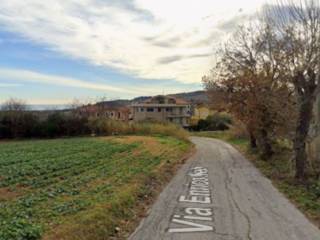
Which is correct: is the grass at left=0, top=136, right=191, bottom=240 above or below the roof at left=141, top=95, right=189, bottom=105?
below

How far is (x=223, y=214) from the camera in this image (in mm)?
10547

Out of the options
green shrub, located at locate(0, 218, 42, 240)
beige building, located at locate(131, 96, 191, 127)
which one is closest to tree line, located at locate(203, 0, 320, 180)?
green shrub, located at locate(0, 218, 42, 240)

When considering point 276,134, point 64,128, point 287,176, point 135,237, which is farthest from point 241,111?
point 64,128

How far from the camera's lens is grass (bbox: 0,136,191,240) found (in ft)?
27.0

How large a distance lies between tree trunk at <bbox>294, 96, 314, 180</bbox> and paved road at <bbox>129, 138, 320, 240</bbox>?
139 cm

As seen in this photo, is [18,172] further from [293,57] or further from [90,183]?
[293,57]

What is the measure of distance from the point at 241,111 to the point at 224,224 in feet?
63.0

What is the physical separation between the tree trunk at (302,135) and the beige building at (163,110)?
2776 inches

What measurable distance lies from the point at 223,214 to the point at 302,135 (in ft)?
24.8

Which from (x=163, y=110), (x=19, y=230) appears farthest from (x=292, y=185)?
(x=163, y=110)

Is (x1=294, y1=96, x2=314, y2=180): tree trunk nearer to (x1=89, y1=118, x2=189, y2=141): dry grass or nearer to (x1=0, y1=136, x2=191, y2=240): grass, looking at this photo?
(x1=0, y1=136, x2=191, y2=240): grass

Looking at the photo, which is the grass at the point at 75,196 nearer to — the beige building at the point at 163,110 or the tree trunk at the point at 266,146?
the tree trunk at the point at 266,146

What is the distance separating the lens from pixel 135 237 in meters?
8.36

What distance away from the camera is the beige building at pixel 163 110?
8912 centimetres
